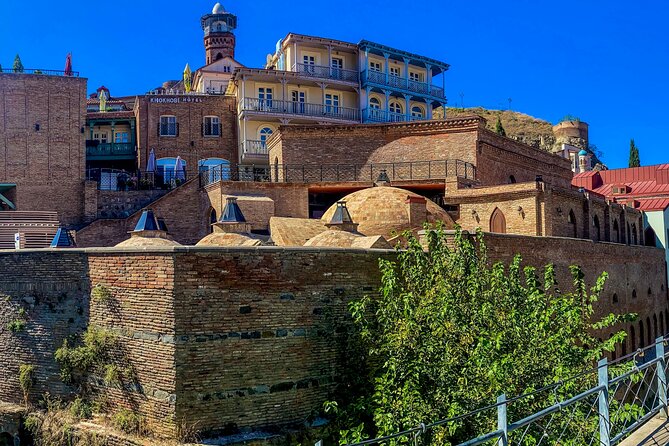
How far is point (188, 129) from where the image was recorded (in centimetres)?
4069

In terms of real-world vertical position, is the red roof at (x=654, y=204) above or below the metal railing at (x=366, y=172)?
below

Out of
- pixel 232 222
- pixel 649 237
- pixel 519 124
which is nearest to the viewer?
pixel 232 222

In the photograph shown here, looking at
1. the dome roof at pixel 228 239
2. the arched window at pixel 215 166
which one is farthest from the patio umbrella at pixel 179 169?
the dome roof at pixel 228 239

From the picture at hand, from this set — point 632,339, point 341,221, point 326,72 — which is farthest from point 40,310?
point 326,72

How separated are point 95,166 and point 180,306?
1274 inches

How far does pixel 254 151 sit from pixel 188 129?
4783mm

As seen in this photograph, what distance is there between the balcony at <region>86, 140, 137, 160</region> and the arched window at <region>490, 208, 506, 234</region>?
2498 cm

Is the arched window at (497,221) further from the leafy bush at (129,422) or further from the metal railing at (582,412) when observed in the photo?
the leafy bush at (129,422)

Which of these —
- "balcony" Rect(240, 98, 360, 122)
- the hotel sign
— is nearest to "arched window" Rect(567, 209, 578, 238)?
"balcony" Rect(240, 98, 360, 122)

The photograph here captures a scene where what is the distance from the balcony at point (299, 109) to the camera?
39250 mm

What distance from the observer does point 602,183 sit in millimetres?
50469

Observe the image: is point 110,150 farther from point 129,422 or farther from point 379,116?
point 129,422

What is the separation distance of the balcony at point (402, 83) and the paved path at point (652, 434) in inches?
1408

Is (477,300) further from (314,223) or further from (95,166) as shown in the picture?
(95,166)
